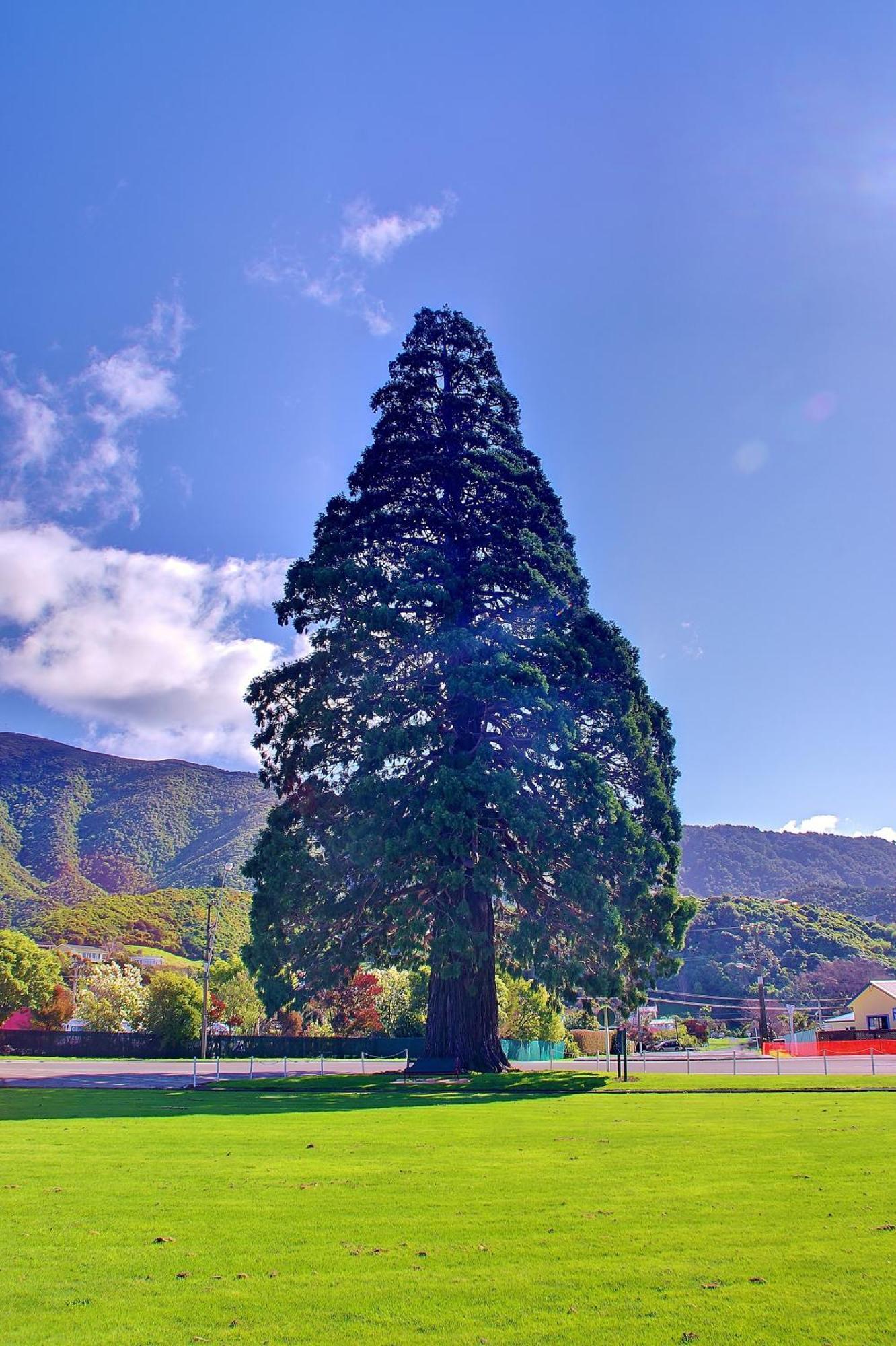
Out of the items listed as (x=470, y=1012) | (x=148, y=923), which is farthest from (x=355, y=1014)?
(x=148, y=923)

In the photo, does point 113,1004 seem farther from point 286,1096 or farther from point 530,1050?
point 286,1096

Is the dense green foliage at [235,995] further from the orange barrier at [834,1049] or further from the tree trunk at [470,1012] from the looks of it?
the tree trunk at [470,1012]

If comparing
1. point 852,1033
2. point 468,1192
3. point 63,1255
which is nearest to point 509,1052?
point 852,1033

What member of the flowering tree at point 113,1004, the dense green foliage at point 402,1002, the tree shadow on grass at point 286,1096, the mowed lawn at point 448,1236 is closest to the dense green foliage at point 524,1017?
the dense green foliage at point 402,1002

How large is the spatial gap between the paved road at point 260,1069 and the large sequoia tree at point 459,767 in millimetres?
5244

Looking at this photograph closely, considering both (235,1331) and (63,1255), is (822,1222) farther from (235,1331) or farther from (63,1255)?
(63,1255)

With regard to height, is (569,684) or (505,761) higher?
(569,684)

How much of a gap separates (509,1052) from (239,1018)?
2471 centimetres

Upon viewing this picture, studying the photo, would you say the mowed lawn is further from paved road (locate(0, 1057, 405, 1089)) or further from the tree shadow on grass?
paved road (locate(0, 1057, 405, 1089))

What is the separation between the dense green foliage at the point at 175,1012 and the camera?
47.3 m

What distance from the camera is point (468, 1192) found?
9070 millimetres

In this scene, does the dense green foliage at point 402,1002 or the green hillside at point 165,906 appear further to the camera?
the green hillside at point 165,906

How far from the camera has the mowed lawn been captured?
17.9 feet

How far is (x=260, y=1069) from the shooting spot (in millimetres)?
34312
